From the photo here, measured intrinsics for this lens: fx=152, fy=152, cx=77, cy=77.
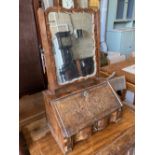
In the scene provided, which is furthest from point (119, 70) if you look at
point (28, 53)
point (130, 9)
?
point (130, 9)

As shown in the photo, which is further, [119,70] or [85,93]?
[119,70]

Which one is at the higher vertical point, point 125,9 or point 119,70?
point 125,9

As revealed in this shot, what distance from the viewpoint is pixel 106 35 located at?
3541 millimetres

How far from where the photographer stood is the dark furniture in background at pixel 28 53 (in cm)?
79

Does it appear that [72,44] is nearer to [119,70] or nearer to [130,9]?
[119,70]

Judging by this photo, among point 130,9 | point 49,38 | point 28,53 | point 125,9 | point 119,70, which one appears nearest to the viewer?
point 49,38

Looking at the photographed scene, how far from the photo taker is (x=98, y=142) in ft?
2.29

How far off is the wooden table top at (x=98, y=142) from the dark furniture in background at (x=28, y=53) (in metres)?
0.24

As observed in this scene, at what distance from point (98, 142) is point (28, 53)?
587 mm

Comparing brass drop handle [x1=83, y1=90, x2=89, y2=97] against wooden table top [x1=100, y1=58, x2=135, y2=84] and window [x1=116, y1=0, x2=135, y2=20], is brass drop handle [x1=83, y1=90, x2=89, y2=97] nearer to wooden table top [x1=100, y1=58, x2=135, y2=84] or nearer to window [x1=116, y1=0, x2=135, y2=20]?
wooden table top [x1=100, y1=58, x2=135, y2=84]

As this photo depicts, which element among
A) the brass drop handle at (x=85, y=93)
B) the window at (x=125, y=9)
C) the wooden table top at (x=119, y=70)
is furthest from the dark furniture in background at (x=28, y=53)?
the window at (x=125, y=9)
